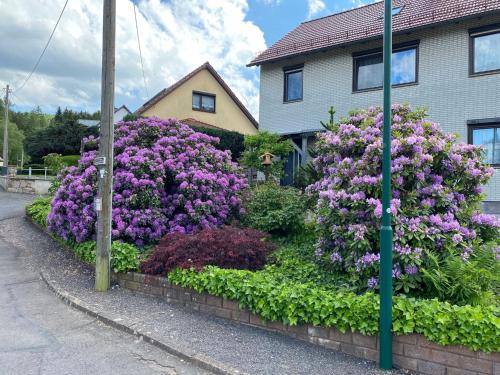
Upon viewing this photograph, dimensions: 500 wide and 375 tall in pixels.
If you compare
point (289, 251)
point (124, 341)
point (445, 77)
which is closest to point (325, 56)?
point (445, 77)

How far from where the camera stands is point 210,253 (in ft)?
23.3

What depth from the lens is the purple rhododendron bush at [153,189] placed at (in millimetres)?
8688

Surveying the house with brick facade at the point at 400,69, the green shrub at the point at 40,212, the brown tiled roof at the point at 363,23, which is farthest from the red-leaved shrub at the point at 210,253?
the brown tiled roof at the point at 363,23

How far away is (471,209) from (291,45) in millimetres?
12180

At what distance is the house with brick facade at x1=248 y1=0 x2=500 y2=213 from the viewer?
40.5 feet

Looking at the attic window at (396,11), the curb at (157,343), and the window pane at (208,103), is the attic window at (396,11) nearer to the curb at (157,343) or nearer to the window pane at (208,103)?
the curb at (157,343)

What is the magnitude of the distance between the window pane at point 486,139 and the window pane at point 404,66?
2.48 metres

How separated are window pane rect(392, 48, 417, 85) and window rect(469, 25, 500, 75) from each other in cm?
165

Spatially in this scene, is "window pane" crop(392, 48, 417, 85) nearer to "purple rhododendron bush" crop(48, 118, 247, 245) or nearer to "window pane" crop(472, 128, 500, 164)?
"window pane" crop(472, 128, 500, 164)

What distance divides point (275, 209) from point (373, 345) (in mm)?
4828

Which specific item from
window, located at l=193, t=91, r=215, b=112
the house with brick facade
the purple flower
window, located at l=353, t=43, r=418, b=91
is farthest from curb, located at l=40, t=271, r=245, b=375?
window, located at l=193, t=91, r=215, b=112

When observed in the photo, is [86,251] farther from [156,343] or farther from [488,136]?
[488,136]

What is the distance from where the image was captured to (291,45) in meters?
16.7

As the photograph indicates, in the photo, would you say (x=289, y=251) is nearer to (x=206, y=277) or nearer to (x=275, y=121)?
(x=206, y=277)
